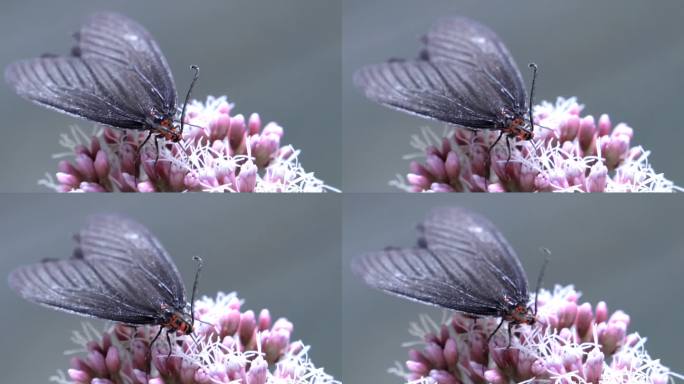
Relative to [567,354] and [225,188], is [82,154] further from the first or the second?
[567,354]

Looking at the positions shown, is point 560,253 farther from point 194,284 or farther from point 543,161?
point 194,284

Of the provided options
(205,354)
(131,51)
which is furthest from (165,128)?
(205,354)

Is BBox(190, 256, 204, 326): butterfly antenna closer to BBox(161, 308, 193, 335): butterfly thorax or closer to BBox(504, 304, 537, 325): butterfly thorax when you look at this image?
BBox(161, 308, 193, 335): butterfly thorax

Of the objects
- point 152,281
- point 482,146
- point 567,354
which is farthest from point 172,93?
point 567,354

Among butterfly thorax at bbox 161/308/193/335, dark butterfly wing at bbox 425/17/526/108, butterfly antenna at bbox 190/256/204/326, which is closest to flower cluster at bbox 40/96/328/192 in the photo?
butterfly antenna at bbox 190/256/204/326

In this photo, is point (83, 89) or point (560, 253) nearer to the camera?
point (83, 89)

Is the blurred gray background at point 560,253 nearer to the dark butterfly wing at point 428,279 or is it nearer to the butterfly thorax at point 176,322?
the dark butterfly wing at point 428,279
